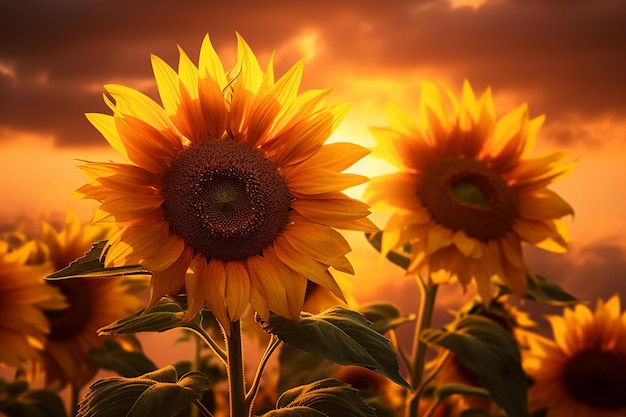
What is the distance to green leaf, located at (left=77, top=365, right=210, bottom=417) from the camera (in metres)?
1.82

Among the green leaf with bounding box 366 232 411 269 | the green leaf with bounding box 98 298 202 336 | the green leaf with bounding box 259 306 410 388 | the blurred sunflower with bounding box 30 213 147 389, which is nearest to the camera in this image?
the green leaf with bounding box 259 306 410 388

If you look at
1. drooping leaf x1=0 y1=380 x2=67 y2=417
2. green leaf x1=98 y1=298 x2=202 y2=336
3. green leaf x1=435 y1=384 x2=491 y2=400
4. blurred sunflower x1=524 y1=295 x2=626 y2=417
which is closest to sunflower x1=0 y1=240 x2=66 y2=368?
drooping leaf x1=0 y1=380 x2=67 y2=417

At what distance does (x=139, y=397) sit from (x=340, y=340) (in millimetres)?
470

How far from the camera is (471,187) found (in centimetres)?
371

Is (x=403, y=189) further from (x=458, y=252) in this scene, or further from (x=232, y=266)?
(x=232, y=266)

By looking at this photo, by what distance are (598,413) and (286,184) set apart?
10.4 feet

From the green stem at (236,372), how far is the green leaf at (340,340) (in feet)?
0.23

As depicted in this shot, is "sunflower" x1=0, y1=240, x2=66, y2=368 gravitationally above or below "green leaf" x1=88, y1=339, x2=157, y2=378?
above

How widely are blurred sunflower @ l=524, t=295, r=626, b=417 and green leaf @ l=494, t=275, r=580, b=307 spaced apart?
0.74m

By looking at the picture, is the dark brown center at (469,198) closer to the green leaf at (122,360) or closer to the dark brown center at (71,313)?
the green leaf at (122,360)

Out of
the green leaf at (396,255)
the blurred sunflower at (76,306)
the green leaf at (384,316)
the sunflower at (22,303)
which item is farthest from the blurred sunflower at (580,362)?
the sunflower at (22,303)

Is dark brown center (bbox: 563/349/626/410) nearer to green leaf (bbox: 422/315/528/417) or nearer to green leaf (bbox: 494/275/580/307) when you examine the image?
green leaf (bbox: 494/275/580/307)

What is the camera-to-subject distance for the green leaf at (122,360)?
356 cm

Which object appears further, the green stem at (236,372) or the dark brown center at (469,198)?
the dark brown center at (469,198)
